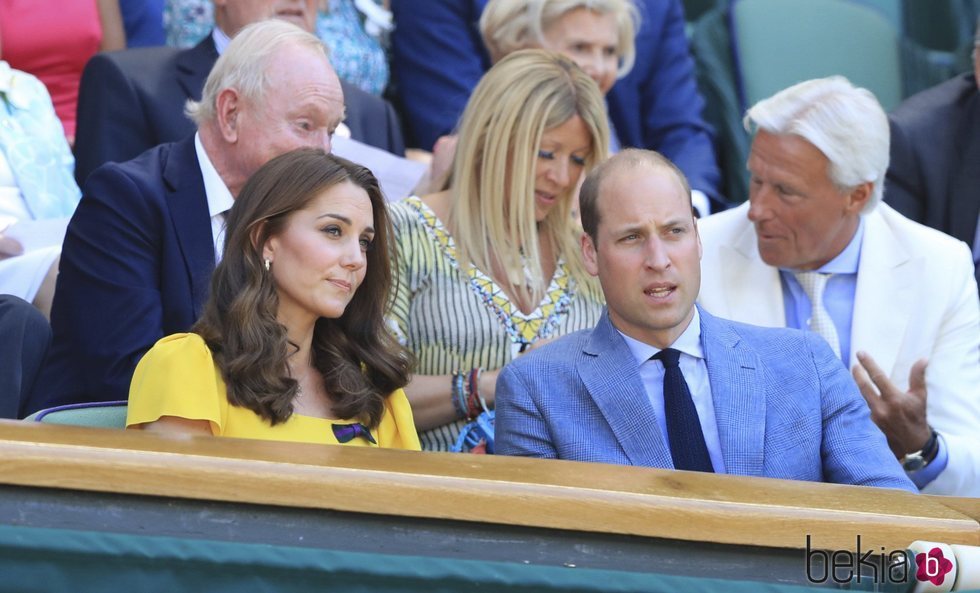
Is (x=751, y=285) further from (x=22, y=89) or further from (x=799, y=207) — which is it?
(x=22, y=89)

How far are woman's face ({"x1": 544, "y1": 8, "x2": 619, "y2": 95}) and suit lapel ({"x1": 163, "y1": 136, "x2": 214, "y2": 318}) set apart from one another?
1260 mm

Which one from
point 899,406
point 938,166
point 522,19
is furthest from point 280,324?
point 938,166

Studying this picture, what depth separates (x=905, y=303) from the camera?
326cm

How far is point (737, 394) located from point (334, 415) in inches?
26.3

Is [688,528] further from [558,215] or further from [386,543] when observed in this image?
[558,215]

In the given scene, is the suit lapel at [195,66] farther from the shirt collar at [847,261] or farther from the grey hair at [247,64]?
the shirt collar at [847,261]

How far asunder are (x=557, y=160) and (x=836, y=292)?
2.41 feet

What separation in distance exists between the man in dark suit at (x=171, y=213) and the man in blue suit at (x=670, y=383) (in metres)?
0.73

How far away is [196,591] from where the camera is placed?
4.64ft

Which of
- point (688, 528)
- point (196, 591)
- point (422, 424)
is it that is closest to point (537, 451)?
point (422, 424)

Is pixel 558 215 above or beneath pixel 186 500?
beneath

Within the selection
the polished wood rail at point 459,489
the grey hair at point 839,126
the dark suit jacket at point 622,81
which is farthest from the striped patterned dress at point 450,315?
the polished wood rail at point 459,489

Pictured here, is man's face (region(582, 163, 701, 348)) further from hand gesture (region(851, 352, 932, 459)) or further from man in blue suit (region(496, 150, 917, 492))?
hand gesture (region(851, 352, 932, 459))

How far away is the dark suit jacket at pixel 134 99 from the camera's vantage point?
3484 millimetres
